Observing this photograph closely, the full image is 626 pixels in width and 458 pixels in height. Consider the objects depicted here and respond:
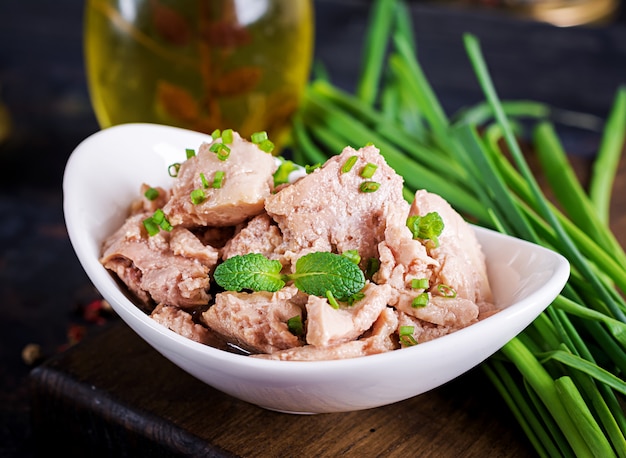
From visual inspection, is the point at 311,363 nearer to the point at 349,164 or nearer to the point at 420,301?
the point at 420,301

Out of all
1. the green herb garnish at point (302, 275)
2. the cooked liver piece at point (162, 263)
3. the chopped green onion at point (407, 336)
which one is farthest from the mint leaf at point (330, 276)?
the cooked liver piece at point (162, 263)

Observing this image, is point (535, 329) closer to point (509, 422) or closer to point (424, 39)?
point (509, 422)

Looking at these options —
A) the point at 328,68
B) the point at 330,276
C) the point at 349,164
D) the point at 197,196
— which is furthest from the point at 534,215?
the point at 328,68

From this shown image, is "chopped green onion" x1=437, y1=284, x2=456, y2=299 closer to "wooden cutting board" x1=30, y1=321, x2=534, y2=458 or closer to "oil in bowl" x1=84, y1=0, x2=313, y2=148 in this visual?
"wooden cutting board" x1=30, y1=321, x2=534, y2=458

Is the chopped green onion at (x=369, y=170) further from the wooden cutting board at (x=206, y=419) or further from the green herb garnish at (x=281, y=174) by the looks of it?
the wooden cutting board at (x=206, y=419)

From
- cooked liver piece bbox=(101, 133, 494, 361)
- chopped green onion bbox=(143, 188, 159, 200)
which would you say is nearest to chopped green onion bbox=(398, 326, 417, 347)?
cooked liver piece bbox=(101, 133, 494, 361)

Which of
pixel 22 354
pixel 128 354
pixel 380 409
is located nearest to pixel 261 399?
pixel 380 409
